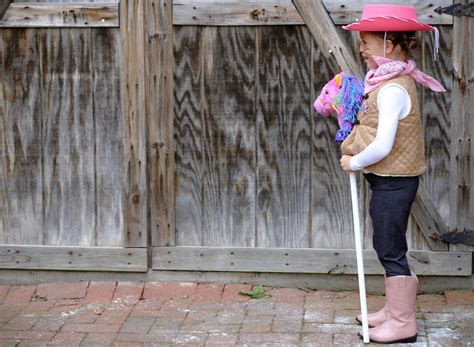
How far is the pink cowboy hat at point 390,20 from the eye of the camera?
5.04 meters

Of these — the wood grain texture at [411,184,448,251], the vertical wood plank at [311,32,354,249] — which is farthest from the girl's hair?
the wood grain texture at [411,184,448,251]

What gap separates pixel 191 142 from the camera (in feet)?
20.4

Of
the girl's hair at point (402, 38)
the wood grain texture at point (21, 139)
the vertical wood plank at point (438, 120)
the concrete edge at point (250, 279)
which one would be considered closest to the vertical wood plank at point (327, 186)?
the concrete edge at point (250, 279)

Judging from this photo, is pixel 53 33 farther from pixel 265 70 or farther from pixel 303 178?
pixel 303 178

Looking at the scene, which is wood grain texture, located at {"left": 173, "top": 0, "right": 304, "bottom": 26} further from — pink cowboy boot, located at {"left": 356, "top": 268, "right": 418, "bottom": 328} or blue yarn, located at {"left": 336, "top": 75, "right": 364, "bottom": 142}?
pink cowboy boot, located at {"left": 356, "top": 268, "right": 418, "bottom": 328}

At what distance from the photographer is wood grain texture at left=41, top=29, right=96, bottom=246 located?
6.22m

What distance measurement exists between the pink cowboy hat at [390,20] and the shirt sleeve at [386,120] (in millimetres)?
293

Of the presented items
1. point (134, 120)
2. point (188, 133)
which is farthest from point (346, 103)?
point (134, 120)

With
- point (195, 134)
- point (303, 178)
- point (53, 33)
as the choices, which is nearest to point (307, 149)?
point (303, 178)

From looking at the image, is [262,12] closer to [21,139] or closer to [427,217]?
[427,217]

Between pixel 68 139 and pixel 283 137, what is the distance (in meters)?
1.34

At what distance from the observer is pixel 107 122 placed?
6250 millimetres

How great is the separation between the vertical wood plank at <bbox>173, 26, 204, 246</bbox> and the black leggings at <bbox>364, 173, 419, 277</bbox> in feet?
4.44

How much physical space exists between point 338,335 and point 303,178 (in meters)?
1.12
